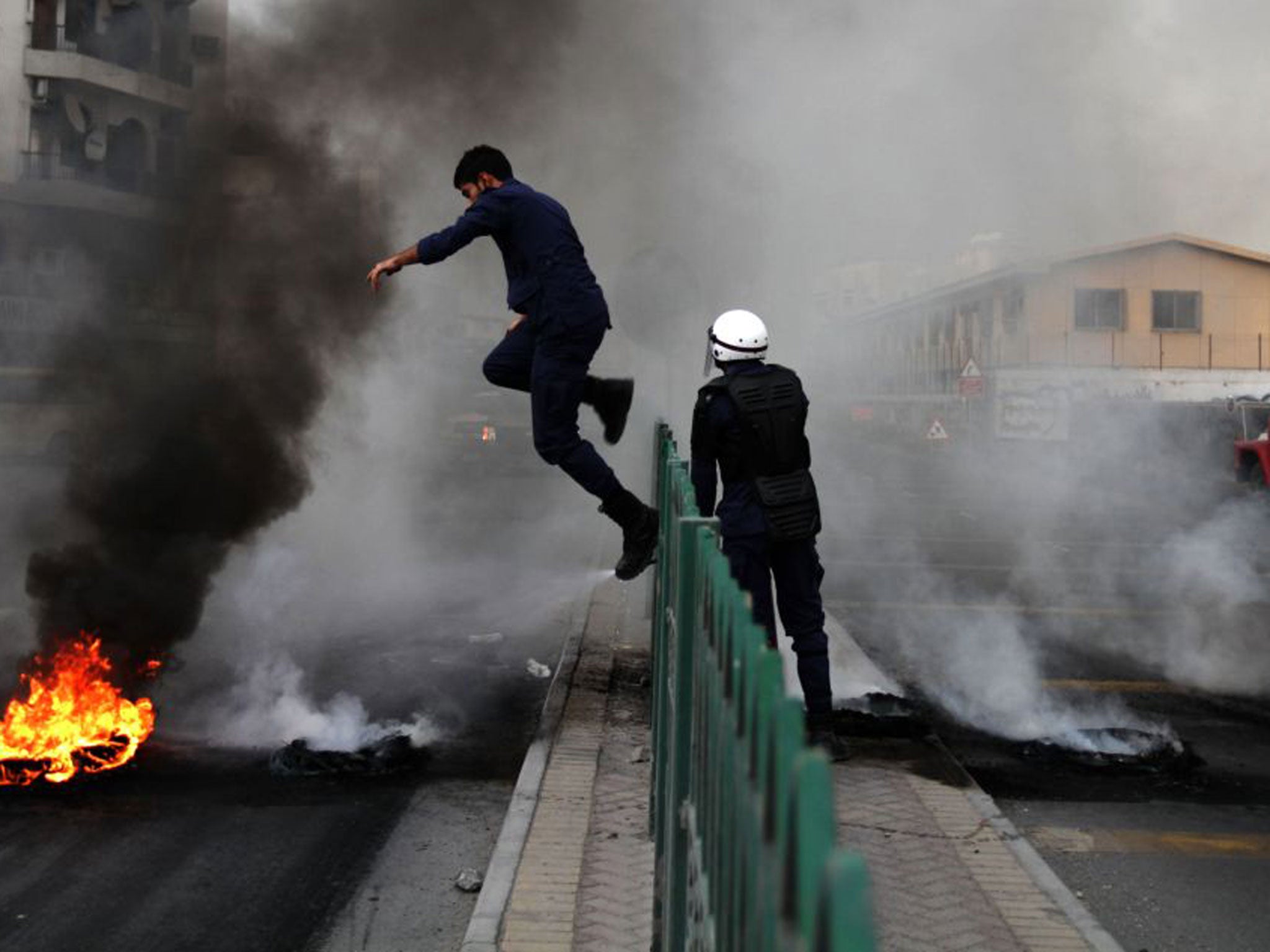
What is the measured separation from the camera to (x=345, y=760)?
17.5ft

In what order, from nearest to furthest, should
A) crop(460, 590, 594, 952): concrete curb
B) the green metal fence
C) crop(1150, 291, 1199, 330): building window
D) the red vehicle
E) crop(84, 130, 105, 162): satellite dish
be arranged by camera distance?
the green metal fence
crop(460, 590, 594, 952): concrete curb
the red vehicle
crop(84, 130, 105, 162): satellite dish
crop(1150, 291, 1199, 330): building window

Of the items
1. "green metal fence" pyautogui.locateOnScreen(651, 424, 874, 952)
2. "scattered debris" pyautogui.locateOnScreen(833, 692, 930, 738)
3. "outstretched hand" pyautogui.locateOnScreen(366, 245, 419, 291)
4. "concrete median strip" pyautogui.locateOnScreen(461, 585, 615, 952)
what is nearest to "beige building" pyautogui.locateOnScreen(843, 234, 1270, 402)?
"scattered debris" pyautogui.locateOnScreen(833, 692, 930, 738)

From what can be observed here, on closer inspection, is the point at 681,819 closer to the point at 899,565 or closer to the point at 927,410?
the point at 899,565

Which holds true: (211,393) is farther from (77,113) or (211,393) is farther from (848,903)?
(77,113)

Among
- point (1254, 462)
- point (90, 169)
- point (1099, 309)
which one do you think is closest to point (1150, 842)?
point (1254, 462)

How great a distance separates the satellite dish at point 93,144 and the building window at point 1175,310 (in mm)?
21559

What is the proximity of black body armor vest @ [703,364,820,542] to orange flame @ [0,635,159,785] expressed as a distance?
259cm

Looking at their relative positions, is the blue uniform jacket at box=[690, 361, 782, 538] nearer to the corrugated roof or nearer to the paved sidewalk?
the paved sidewalk

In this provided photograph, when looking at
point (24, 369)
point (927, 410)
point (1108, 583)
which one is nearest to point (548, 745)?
point (1108, 583)

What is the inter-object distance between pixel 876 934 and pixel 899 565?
8424mm

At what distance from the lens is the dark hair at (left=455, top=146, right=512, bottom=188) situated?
4.96 metres

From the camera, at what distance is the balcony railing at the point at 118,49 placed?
1120 centimetres

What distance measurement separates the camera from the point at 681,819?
2.60 metres

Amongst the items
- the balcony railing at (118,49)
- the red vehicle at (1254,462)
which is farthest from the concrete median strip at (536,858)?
the red vehicle at (1254,462)
